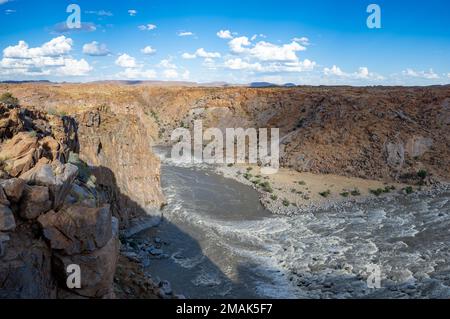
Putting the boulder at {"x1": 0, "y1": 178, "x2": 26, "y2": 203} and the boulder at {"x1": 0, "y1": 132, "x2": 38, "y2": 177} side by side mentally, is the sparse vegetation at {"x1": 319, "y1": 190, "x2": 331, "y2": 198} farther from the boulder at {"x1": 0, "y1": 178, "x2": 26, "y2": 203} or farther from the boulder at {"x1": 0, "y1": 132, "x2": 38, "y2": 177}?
the boulder at {"x1": 0, "y1": 178, "x2": 26, "y2": 203}

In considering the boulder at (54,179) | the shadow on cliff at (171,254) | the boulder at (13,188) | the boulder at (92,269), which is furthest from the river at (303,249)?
the boulder at (13,188)

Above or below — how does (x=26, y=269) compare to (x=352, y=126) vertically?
below

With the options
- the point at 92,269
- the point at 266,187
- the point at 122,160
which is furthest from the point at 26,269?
the point at 266,187

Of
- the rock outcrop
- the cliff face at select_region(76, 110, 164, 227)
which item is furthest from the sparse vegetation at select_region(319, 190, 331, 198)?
the rock outcrop

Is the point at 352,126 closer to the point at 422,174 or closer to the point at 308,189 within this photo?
the point at 422,174

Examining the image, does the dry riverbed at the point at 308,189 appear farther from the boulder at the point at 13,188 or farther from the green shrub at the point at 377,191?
the boulder at the point at 13,188

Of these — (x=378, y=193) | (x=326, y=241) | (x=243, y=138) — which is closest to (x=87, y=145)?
(x=326, y=241)
